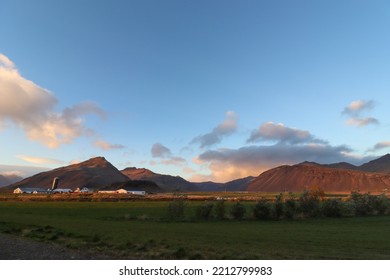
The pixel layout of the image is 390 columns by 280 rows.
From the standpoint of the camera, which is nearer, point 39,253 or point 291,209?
point 39,253

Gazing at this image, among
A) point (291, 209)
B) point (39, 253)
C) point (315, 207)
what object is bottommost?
point (39, 253)

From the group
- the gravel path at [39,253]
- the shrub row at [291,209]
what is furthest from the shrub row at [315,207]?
the gravel path at [39,253]

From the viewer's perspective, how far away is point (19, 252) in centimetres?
1867

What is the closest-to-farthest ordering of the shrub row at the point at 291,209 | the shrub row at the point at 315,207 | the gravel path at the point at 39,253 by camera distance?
the gravel path at the point at 39,253
the shrub row at the point at 291,209
the shrub row at the point at 315,207

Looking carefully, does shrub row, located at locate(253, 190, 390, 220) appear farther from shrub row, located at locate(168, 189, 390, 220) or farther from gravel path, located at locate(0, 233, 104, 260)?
gravel path, located at locate(0, 233, 104, 260)

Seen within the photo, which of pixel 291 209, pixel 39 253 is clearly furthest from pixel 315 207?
pixel 39 253

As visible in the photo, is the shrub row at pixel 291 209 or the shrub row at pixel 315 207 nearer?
the shrub row at pixel 291 209

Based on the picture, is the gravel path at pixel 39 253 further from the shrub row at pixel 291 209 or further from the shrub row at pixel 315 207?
the shrub row at pixel 315 207

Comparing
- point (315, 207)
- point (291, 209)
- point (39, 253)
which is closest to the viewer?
point (39, 253)

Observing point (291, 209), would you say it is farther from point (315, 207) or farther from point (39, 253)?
point (39, 253)

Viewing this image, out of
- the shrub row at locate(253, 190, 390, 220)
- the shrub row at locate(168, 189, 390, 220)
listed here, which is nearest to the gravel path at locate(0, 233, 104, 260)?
the shrub row at locate(168, 189, 390, 220)
